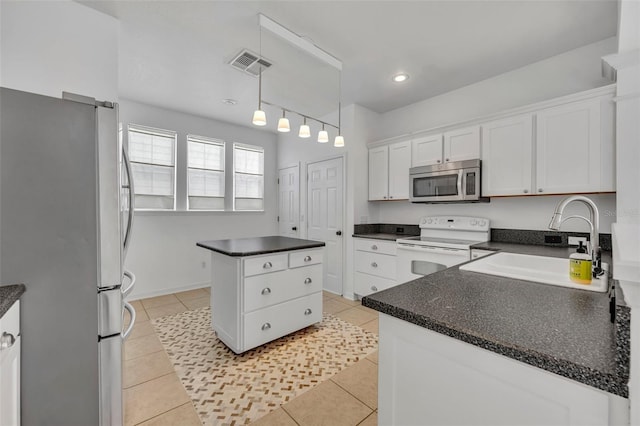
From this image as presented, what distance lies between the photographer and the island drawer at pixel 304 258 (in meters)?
2.60

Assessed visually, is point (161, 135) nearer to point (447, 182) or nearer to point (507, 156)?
point (447, 182)

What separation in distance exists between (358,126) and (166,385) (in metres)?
3.65

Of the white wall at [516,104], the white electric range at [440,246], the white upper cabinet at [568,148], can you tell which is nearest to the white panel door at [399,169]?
the white wall at [516,104]

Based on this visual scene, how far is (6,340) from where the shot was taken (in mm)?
928

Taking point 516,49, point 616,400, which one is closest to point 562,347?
point 616,400

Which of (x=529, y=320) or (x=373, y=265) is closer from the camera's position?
(x=529, y=320)

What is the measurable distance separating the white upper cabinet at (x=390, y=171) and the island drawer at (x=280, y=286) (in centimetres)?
161

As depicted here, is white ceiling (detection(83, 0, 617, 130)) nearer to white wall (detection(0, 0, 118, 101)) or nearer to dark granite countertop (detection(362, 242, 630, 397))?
white wall (detection(0, 0, 118, 101))

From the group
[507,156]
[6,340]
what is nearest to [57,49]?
[6,340]

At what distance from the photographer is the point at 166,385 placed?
1943mm

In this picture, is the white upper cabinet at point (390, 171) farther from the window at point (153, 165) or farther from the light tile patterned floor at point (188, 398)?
the window at point (153, 165)

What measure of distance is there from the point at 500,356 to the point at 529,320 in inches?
7.7

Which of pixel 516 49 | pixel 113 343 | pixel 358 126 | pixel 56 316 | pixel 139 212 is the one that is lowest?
pixel 113 343

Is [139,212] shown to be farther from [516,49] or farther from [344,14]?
[516,49]
